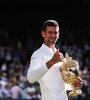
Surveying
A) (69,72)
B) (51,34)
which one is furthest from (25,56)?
(51,34)

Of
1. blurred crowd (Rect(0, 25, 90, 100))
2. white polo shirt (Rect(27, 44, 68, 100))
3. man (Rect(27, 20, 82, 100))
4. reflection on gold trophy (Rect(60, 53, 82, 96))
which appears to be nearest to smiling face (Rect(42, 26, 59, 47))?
man (Rect(27, 20, 82, 100))

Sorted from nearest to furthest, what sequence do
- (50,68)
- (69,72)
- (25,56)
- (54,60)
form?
(54,60) → (50,68) → (69,72) → (25,56)

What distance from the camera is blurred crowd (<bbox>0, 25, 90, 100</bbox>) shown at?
569 inches

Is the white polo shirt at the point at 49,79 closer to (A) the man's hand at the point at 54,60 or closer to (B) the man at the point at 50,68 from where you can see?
(B) the man at the point at 50,68

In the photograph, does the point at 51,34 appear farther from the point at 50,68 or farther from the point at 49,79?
the point at 49,79

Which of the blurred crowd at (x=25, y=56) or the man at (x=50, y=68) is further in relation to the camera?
the blurred crowd at (x=25, y=56)

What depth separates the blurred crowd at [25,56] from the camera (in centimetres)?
1445

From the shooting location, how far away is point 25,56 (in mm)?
19828

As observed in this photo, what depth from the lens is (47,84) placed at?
5.97 m

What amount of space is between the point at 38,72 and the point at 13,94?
8.42m

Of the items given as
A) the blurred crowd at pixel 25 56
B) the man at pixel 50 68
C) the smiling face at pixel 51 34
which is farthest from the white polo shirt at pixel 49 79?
the blurred crowd at pixel 25 56

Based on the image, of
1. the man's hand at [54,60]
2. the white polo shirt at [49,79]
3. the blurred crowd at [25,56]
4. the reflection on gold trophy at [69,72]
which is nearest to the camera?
the man's hand at [54,60]

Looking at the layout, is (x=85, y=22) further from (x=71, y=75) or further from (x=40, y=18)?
(x=71, y=75)

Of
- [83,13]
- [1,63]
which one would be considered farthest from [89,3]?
[1,63]
